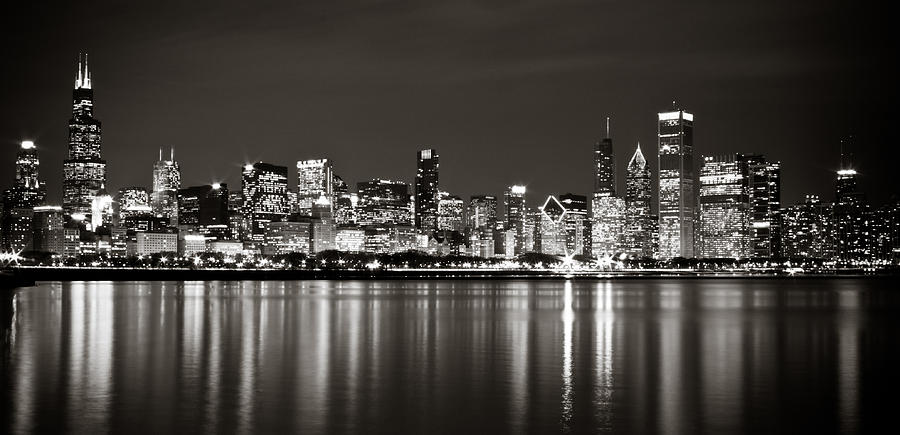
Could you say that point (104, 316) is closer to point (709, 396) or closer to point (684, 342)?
point (684, 342)

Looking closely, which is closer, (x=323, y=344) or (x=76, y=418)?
(x=76, y=418)

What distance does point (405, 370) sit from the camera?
1058 inches

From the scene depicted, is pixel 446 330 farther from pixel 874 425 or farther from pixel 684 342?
pixel 874 425

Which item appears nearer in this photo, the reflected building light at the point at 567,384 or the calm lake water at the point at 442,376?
the calm lake water at the point at 442,376

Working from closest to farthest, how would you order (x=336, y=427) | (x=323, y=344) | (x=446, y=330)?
(x=336, y=427) < (x=323, y=344) < (x=446, y=330)

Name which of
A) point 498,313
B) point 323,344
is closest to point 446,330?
point 323,344

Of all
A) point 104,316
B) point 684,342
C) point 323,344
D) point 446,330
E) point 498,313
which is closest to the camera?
point 323,344

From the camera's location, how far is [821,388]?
23516 mm

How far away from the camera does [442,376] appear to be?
2548 cm

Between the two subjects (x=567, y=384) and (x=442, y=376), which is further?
(x=442, y=376)

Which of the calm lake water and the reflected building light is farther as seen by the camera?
the reflected building light

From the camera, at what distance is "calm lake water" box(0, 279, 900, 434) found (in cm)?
1838

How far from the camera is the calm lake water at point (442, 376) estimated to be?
1838cm

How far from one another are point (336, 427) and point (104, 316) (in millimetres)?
36894
